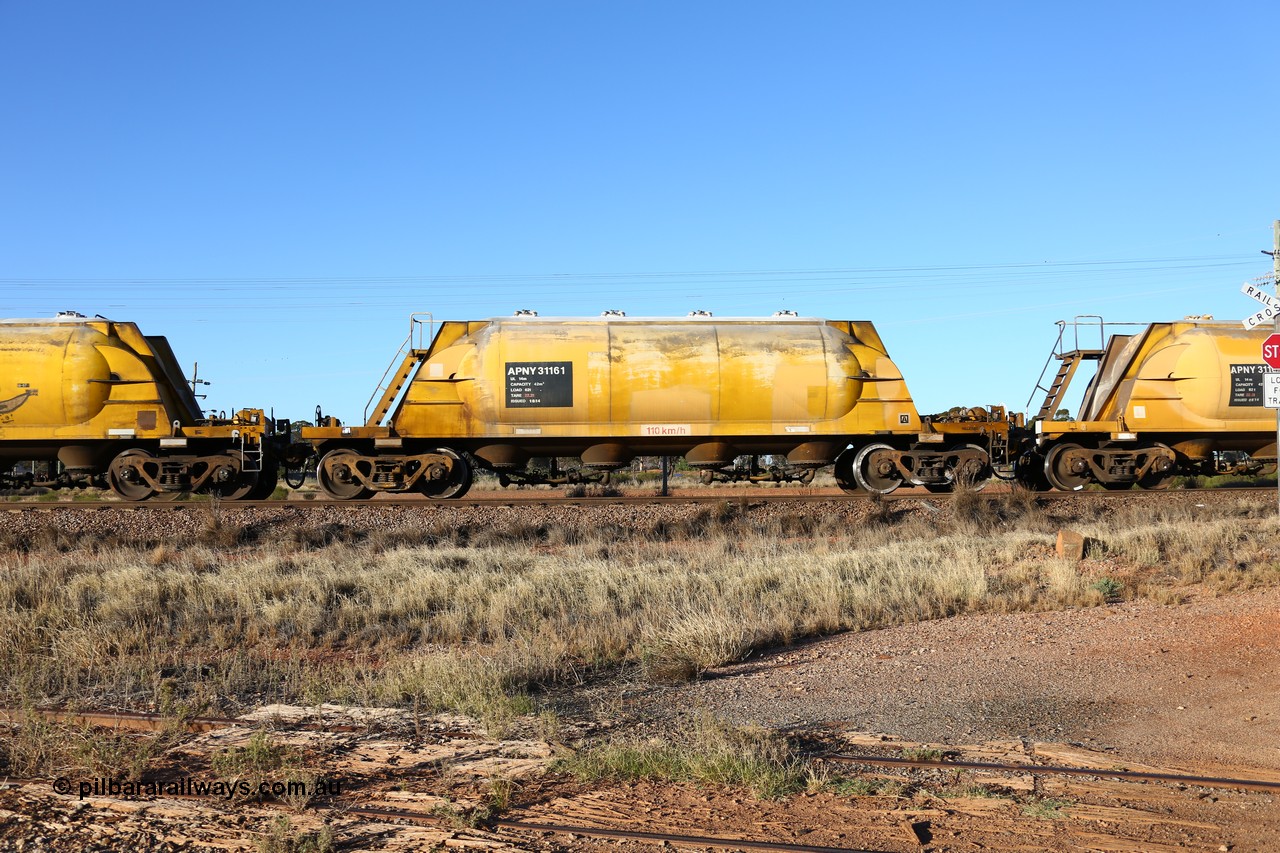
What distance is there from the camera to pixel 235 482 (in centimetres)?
1875

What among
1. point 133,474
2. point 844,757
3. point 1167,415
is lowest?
point 844,757

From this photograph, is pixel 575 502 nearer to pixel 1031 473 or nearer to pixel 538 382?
pixel 538 382

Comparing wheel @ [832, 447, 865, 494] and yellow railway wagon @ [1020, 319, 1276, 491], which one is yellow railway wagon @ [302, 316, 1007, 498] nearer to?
wheel @ [832, 447, 865, 494]

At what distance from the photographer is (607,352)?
18.0 m

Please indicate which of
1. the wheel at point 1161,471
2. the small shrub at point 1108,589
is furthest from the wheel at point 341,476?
the wheel at point 1161,471

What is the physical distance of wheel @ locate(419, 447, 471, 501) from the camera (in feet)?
60.5

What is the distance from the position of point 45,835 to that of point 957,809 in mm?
4197

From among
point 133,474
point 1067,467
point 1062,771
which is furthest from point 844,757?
point 133,474

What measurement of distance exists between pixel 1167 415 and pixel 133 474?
760 inches

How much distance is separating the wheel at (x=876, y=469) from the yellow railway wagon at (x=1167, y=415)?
2898 millimetres

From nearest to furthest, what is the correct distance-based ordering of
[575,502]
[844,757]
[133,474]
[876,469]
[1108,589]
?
[844,757], [1108,589], [575,502], [133,474], [876,469]

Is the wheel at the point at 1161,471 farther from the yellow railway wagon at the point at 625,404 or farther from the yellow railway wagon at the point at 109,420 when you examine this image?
the yellow railway wagon at the point at 109,420

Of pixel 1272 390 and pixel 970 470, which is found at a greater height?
pixel 1272 390

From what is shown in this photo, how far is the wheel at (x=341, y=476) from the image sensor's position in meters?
18.3
